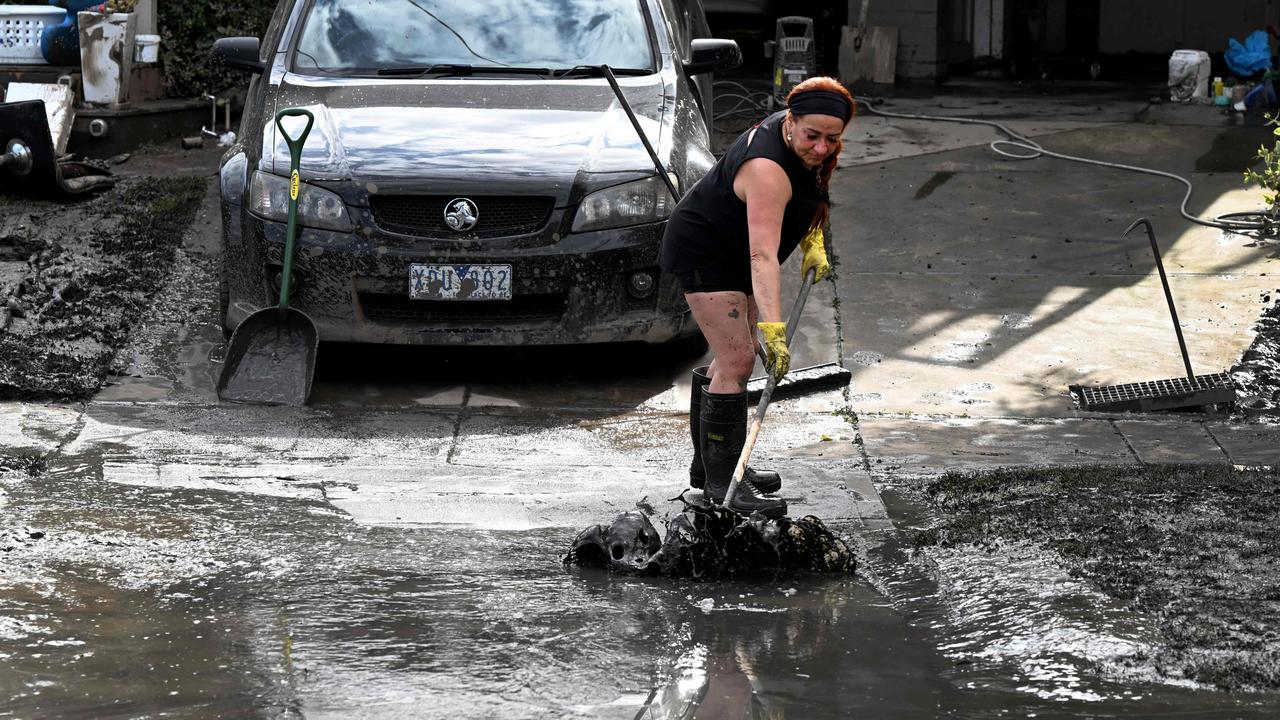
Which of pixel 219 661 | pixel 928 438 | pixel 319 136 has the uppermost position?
pixel 319 136

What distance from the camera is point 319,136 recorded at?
7.04 meters

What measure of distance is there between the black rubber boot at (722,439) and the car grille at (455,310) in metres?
1.70

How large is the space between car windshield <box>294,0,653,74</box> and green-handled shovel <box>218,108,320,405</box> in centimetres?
107

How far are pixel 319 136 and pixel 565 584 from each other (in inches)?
125

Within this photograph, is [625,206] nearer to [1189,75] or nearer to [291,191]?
[291,191]

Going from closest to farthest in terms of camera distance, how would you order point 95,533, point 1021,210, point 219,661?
point 219,661 < point 95,533 < point 1021,210

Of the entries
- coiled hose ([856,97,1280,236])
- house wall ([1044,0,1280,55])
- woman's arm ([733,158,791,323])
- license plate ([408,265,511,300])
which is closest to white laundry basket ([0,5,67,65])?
license plate ([408,265,511,300])

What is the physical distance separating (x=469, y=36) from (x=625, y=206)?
61.7 inches

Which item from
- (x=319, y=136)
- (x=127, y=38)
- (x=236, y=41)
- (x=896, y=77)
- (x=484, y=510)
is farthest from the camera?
(x=896, y=77)

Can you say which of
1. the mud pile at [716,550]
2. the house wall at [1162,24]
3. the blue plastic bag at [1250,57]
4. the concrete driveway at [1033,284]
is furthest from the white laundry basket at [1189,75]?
the mud pile at [716,550]

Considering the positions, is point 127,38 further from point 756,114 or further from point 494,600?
point 494,600

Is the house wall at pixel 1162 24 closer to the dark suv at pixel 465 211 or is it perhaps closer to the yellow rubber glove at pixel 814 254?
the dark suv at pixel 465 211

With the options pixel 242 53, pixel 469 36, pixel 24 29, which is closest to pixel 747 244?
pixel 469 36

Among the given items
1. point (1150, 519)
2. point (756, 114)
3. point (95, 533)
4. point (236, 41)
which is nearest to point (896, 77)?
point (756, 114)
